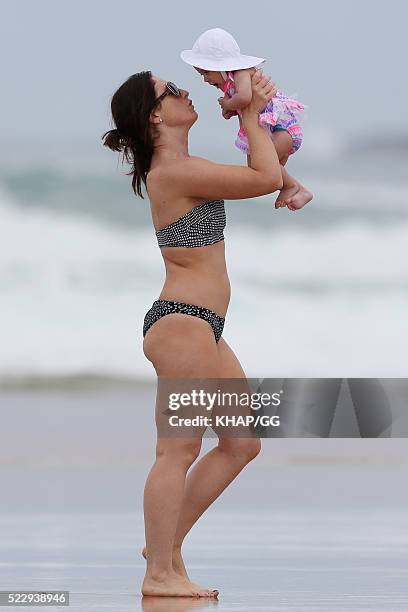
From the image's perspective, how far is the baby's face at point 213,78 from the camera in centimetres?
630

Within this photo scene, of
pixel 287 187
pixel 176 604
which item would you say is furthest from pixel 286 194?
pixel 176 604

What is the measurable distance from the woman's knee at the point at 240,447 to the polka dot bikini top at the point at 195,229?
73cm

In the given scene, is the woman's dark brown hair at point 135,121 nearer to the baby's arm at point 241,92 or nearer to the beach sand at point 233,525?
the baby's arm at point 241,92

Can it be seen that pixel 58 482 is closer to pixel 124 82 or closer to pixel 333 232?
pixel 124 82

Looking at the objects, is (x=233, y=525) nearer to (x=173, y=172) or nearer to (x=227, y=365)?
(x=227, y=365)

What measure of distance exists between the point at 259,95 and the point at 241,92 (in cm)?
7

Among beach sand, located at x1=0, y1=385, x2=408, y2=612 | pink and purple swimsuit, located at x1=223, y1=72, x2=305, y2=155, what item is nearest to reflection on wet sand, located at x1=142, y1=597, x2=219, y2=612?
beach sand, located at x1=0, y1=385, x2=408, y2=612

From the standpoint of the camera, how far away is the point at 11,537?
761 centimetres

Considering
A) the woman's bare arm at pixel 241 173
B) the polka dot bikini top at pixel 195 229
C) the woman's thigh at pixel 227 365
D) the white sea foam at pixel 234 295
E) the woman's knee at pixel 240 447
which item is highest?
the white sea foam at pixel 234 295

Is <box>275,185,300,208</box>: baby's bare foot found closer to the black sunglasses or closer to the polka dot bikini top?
the polka dot bikini top

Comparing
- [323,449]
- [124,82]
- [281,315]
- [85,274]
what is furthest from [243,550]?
[85,274]

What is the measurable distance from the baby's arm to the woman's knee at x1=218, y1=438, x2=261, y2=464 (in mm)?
1208

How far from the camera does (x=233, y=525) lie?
8.23 metres

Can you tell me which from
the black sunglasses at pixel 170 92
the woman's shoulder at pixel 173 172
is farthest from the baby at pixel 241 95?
the woman's shoulder at pixel 173 172
